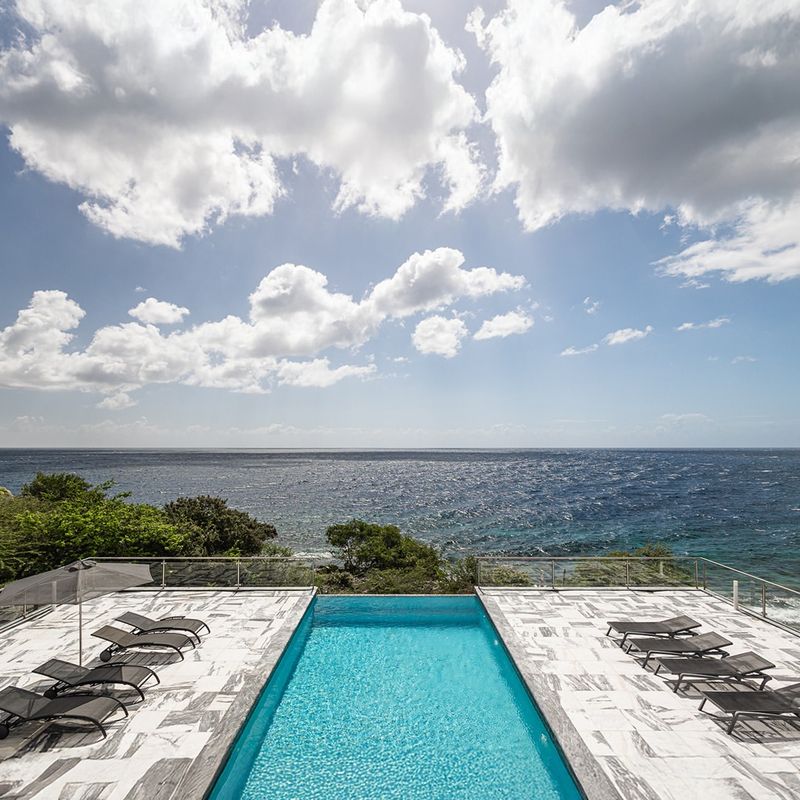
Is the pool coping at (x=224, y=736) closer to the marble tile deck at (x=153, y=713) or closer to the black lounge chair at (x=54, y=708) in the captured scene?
the marble tile deck at (x=153, y=713)

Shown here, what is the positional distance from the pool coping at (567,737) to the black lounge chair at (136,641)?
603cm

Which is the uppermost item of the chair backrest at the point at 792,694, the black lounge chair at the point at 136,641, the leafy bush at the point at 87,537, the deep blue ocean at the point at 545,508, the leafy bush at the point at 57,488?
the leafy bush at the point at 57,488

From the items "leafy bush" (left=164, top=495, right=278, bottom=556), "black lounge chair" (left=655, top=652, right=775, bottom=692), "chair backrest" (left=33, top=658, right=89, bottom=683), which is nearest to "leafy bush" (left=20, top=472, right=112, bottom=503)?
"leafy bush" (left=164, top=495, right=278, bottom=556)

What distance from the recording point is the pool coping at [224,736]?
499cm

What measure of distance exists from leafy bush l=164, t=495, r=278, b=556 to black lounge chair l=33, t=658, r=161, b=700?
12.1 m

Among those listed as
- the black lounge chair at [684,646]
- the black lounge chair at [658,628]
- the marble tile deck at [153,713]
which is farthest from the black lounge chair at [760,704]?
the marble tile deck at [153,713]

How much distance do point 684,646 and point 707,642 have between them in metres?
0.48

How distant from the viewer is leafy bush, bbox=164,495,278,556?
19531mm

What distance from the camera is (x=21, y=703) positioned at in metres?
6.01

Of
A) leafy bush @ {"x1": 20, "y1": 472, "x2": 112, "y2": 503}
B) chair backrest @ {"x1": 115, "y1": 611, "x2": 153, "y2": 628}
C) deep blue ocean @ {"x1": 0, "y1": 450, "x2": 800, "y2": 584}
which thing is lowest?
deep blue ocean @ {"x1": 0, "y1": 450, "x2": 800, "y2": 584}

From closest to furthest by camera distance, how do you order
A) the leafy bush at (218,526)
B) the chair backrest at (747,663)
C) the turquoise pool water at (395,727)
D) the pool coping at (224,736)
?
the pool coping at (224,736) → the turquoise pool water at (395,727) → the chair backrest at (747,663) → the leafy bush at (218,526)

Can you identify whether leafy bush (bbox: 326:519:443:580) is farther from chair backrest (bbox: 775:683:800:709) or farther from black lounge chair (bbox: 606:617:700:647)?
chair backrest (bbox: 775:683:800:709)

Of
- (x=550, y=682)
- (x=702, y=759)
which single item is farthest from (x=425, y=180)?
(x=702, y=759)

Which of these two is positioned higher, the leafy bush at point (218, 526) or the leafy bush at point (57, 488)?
the leafy bush at point (57, 488)
